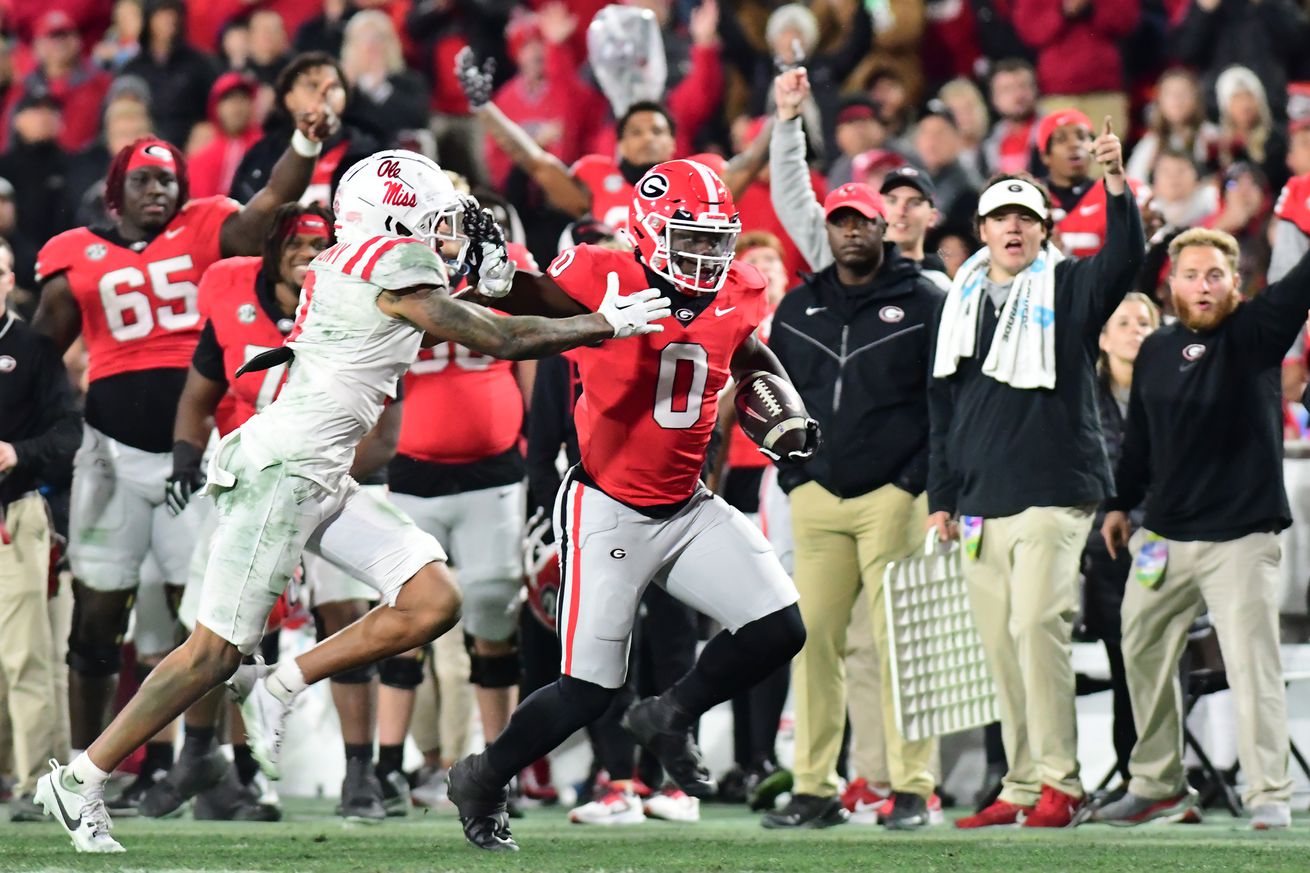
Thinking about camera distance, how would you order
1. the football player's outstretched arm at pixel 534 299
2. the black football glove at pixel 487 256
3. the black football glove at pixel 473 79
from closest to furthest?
the black football glove at pixel 487 256, the football player's outstretched arm at pixel 534 299, the black football glove at pixel 473 79

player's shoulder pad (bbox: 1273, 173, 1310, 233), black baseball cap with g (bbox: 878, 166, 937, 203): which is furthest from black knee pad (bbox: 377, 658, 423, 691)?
player's shoulder pad (bbox: 1273, 173, 1310, 233)

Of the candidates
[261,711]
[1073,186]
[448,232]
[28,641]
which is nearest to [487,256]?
[448,232]

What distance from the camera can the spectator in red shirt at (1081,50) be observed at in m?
10.9

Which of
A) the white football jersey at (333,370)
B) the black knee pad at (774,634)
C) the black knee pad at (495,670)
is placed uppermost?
the white football jersey at (333,370)

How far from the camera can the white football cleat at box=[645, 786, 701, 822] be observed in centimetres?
700

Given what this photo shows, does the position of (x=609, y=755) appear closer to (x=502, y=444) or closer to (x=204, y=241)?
(x=502, y=444)

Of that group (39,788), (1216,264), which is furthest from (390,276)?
(1216,264)

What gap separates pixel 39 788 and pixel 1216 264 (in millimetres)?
3899

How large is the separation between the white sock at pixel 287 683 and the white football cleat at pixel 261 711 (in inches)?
0.6

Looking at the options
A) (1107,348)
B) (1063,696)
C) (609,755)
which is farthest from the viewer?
(1107,348)

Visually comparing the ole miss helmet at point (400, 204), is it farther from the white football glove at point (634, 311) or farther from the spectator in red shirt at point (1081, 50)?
the spectator in red shirt at point (1081, 50)

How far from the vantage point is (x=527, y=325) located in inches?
211

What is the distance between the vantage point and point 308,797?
8117mm

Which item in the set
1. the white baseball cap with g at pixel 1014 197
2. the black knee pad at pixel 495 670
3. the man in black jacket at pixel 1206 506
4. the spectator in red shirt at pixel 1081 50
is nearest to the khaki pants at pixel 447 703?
the black knee pad at pixel 495 670
